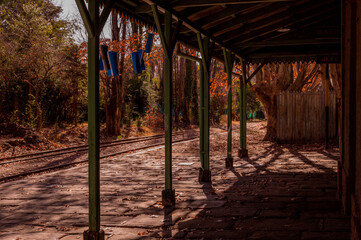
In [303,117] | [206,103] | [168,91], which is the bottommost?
[303,117]

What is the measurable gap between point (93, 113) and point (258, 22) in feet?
19.0

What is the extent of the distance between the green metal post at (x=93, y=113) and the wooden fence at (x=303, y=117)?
13737 millimetres

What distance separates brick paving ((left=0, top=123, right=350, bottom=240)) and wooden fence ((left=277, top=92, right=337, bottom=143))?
6.07 metres

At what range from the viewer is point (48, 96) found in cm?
2531

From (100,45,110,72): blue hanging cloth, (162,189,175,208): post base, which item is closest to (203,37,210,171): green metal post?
(162,189,175,208): post base

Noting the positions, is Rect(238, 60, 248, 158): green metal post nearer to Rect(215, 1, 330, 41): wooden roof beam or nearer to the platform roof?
the platform roof

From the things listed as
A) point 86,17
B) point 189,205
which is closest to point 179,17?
point 86,17

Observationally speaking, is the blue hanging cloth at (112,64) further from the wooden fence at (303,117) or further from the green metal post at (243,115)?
the wooden fence at (303,117)

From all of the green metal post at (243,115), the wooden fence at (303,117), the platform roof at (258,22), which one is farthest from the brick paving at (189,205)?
the wooden fence at (303,117)

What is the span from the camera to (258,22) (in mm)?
8914

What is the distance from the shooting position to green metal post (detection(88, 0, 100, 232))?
4.30 meters

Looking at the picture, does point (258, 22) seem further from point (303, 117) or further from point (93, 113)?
point (303, 117)

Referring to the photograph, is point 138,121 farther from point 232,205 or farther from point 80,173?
point 232,205

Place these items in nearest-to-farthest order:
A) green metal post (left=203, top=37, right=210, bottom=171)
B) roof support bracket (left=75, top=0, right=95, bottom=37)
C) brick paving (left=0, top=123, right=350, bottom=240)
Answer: roof support bracket (left=75, top=0, right=95, bottom=37)
brick paving (left=0, top=123, right=350, bottom=240)
green metal post (left=203, top=37, right=210, bottom=171)
